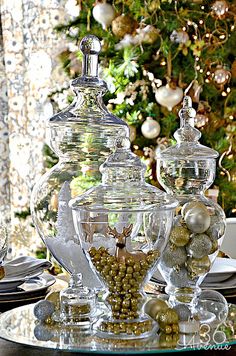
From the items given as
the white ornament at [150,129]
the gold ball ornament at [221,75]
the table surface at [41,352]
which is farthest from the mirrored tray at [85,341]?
the gold ball ornament at [221,75]

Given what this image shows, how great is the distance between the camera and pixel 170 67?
3.43 meters

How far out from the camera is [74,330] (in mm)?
1208

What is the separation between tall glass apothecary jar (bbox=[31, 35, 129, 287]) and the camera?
132 cm

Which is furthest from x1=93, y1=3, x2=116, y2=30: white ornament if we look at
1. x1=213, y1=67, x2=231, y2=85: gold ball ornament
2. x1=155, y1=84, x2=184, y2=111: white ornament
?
x1=213, y1=67, x2=231, y2=85: gold ball ornament

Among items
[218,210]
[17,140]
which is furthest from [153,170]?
[218,210]

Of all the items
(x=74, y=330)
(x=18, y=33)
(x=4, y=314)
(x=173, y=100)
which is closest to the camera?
(x=74, y=330)

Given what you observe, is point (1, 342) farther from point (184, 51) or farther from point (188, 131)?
point (184, 51)

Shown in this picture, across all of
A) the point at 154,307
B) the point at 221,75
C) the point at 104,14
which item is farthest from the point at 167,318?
the point at 104,14

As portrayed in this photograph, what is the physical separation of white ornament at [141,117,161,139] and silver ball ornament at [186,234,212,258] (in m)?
2.04

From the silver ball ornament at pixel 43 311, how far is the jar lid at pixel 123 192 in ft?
0.58

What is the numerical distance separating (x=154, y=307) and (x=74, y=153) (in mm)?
319

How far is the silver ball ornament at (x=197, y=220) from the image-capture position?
1.28 metres

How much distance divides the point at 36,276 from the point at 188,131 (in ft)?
1.54

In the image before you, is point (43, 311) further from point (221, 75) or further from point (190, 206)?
point (221, 75)
